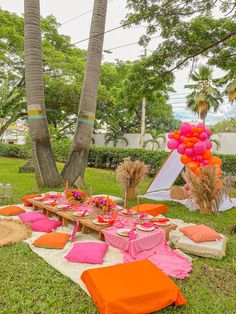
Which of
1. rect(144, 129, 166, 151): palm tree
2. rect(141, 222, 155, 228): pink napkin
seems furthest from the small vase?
rect(144, 129, 166, 151): palm tree

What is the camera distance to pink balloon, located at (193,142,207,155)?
24.7ft

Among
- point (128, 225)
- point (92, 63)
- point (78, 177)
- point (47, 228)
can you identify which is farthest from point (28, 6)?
point (128, 225)

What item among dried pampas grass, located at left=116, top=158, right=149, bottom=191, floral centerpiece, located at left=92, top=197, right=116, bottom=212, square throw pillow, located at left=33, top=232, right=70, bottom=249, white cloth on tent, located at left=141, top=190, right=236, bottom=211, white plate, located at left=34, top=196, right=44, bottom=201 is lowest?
square throw pillow, located at left=33, top=232, right=70, bottom=249

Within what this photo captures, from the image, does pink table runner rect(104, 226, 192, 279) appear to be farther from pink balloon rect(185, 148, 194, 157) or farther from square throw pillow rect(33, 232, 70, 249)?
pink balloon rect(185, 148, 194, 157)

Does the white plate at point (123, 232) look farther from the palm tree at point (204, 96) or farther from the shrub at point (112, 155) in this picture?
the palm tree at point (204, 96)

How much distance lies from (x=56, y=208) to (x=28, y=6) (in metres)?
6.38

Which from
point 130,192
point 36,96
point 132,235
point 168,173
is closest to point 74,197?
point 132,235

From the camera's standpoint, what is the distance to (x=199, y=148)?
7551mm

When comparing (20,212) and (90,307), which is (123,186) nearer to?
(20,212)

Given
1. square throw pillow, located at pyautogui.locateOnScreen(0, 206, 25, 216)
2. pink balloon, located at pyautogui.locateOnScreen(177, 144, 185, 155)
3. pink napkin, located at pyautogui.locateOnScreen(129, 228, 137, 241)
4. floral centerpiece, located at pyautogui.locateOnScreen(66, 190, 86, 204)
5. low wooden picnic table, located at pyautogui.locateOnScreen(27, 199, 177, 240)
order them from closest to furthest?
pink napkin, located at pyautogui.locateOnScreen(129, 228, 137, 241)
low wooden picnic table, located at pyautogui.locateOnScreen(27, 199, 177, 240)
floral centerpiece, located at pyautogui.locateOnScreen(66, 190, 86, 204)
square throw pillow, located at pyautogui.locateOnScreen(0, 206, 25, 216)
pink balloon, located at pyautogui.locateOnScreen(177, 144, 185, 155)

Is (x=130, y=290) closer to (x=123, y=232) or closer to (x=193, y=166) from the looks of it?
(x=123, y=232)

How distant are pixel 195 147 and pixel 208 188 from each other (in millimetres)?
1413

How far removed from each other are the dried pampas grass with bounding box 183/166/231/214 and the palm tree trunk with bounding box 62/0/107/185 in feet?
12.4

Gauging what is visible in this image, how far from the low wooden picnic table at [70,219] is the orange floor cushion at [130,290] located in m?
1.54
